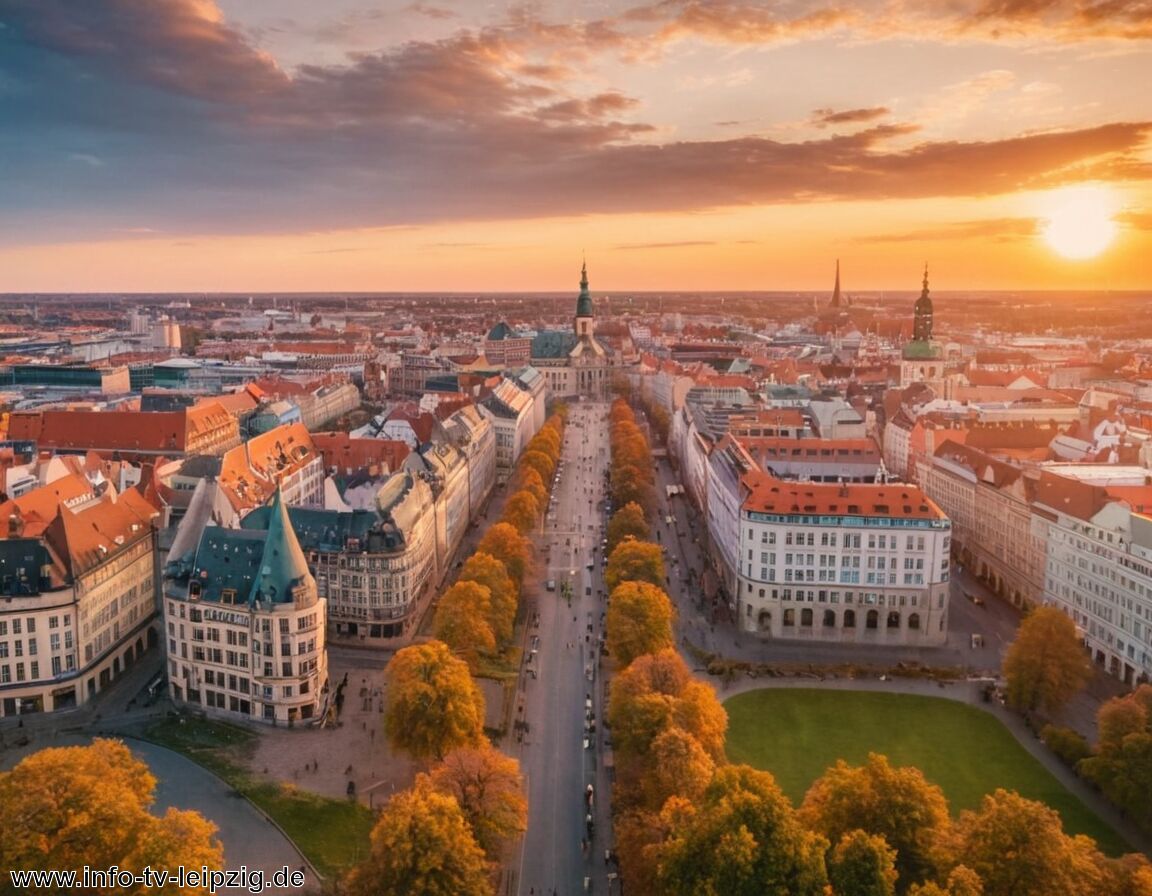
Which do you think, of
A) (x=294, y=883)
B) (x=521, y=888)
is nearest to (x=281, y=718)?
(x=294, y=883)

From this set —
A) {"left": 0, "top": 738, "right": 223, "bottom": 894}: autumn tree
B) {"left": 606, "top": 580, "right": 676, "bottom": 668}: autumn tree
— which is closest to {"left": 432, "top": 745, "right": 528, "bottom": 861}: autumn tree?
{"left": 0, "top": 738, "right": 223, "bottom": 894}: autumn tree

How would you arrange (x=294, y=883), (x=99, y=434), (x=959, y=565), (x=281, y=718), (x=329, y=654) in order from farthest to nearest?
(x=99, y=434), (x=959, y=565), (x=329, y=654), (x=281, y=718), (x=294, y=883)

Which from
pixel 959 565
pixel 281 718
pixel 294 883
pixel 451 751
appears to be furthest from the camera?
pixel 959 565

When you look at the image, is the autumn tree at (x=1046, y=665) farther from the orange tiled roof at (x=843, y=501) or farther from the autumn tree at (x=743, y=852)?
the autumn tree at (x=743, y=852)

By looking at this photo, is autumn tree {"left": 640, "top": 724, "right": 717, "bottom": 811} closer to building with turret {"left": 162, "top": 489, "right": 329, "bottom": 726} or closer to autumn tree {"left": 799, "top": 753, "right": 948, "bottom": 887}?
autumn tree {"left": 799, "top": 753, "right": 948, "bottom": 887}

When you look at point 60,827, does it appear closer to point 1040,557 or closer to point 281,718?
point 281,718

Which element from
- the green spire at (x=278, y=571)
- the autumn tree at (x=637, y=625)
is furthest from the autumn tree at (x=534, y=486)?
the green spire at (x=278, y=571)
